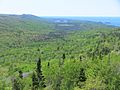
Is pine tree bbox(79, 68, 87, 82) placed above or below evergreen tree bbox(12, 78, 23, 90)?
above

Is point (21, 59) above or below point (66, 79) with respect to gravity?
below

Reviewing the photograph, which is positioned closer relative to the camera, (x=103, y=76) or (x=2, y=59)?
(x=103, y=76)

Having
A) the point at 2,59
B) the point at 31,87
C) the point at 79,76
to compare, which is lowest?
the point at 2,59

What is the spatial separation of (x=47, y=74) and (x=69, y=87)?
42.8 feet

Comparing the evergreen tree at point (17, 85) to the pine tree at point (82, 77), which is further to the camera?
the evergreen tree at point (17, 85)

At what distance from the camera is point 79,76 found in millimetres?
67812

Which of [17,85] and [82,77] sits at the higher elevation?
[82,77]

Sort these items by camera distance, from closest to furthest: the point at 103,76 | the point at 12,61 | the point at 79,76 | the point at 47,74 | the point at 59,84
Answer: the point at 103,76
the point at 79,76
the point at 59,84
the point at 47,74
the point at 12,61

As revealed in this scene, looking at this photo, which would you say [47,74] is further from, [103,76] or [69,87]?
[103,76]

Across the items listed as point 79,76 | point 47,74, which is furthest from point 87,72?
point 47,74

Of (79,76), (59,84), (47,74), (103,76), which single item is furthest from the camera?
(47,74)

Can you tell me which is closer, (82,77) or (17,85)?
(82,77)

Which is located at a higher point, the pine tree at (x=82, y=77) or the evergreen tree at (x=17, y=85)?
the pine tree at (x=82, y=77)

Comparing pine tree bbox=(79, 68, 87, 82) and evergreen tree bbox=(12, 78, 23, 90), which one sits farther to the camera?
evergreen tree bbox=(12, 78, 23, 90)
